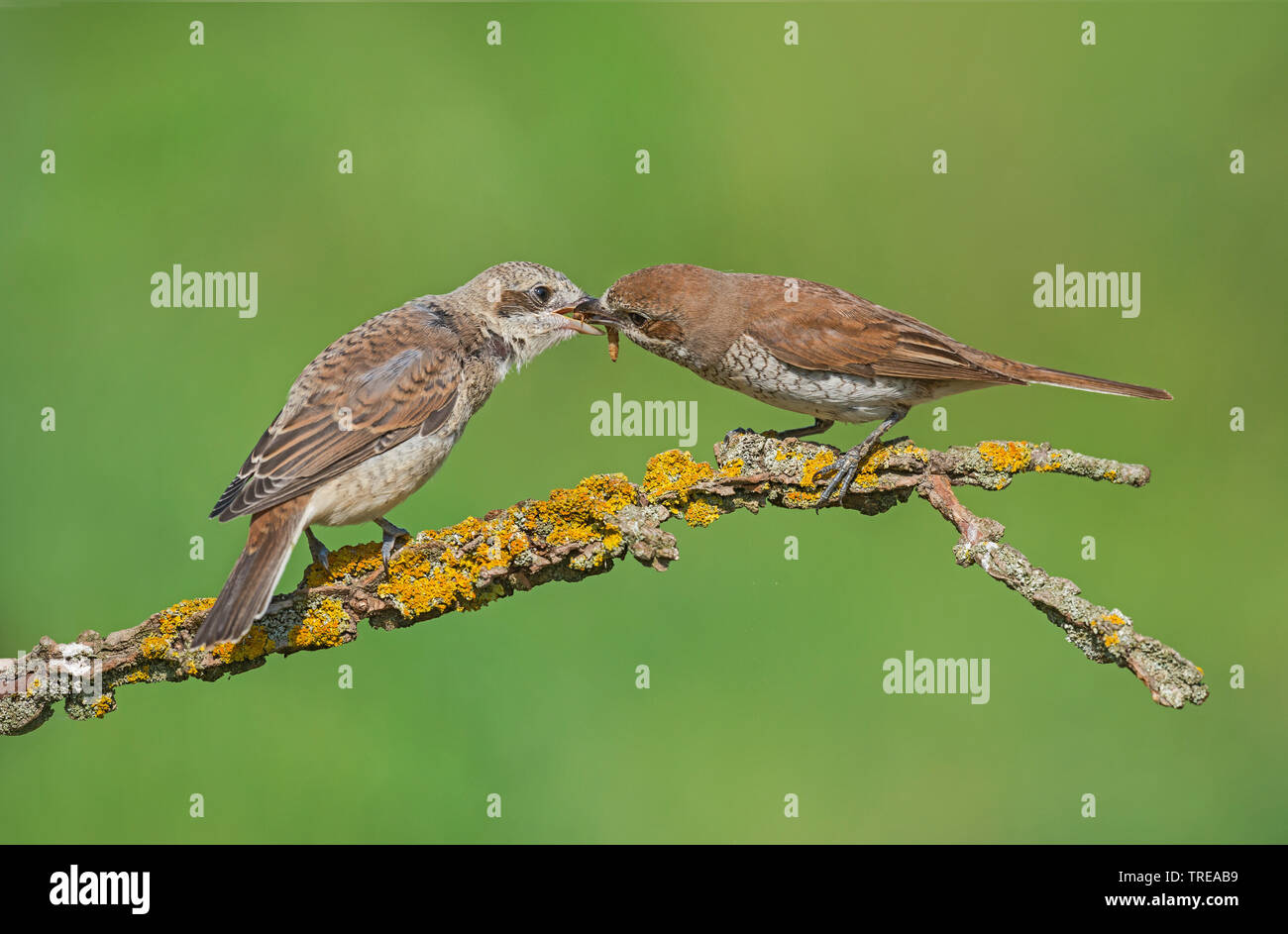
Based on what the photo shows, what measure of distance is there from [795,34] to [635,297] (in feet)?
20.5

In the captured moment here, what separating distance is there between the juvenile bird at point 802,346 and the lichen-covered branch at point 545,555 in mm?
793

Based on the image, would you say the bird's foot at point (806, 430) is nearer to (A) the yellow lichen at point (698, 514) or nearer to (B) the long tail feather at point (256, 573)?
(A) the yellow lichen at point (698, 514)

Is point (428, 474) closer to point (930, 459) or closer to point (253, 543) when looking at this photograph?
Result: point (253, 543)

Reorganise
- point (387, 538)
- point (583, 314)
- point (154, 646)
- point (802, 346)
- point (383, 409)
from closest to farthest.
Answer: point (154, 646)
point (387, 538)
point (383, 409)
point (802, 346)
point (583, 314)

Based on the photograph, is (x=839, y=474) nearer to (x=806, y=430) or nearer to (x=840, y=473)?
(x=840, y=473)

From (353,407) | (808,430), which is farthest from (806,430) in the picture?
(353,407)

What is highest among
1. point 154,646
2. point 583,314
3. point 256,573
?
point 583,314

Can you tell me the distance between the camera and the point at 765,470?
4379 millimetres

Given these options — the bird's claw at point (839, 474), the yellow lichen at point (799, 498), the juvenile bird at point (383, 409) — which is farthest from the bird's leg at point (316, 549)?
the bird's claw at point (839, 474)

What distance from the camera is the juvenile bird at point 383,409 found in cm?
466

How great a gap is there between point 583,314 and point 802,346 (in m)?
1.04

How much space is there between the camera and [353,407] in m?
5.00

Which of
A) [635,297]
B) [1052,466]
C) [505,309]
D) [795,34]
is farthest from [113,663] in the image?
[795,34]

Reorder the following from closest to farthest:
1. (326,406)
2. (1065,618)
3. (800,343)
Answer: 1. (1065,618)
2. (326,406)
3. (800,343)
